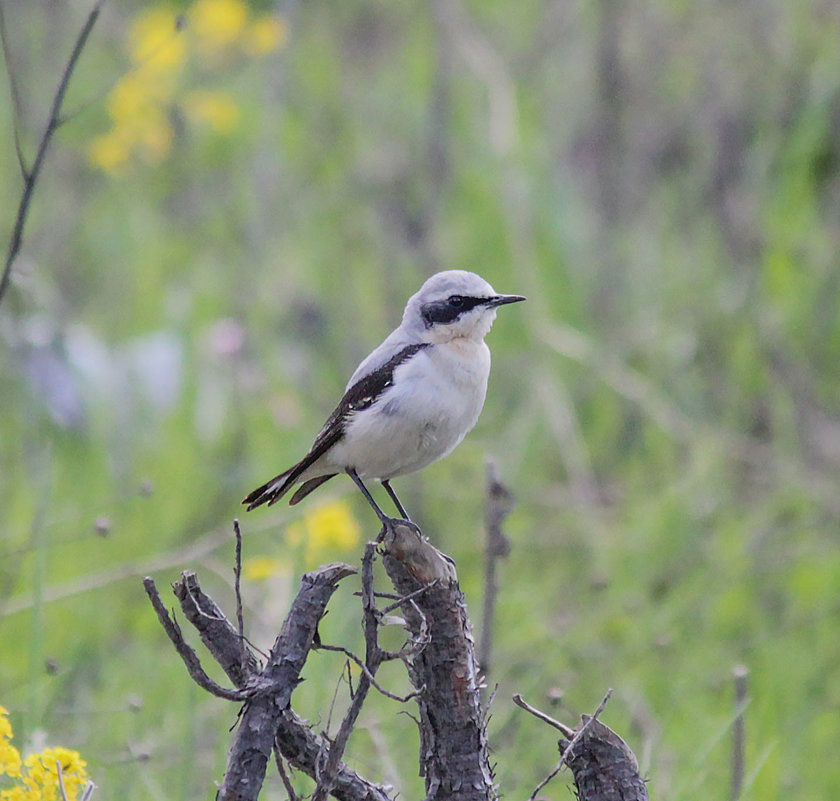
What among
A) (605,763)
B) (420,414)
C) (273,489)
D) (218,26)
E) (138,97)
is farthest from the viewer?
(218,26)

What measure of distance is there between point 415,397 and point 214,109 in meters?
4.60

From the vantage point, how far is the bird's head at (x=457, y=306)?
11.4 ft

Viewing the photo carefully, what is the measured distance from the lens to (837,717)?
4.70 m

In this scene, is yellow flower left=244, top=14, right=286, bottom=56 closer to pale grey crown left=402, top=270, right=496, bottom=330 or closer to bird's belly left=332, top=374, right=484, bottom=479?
pale grey crown left=402, top=270, right=496, bottom=330

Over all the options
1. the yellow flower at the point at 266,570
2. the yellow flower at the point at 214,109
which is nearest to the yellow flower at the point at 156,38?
the yellow flower at the point at 214,109

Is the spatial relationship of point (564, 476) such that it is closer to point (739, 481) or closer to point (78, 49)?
point (739, 481)

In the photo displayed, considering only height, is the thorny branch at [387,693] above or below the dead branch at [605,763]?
above

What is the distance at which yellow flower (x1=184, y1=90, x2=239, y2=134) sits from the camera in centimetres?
746

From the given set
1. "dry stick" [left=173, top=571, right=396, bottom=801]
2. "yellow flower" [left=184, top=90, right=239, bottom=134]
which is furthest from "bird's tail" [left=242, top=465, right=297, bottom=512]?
"yellow flower" [left=184, top=90, right=239, bottom=134]

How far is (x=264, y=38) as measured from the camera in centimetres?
690

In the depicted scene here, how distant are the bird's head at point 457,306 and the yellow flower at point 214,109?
4254mm

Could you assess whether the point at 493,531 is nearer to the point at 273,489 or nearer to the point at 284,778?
the point at 273,489

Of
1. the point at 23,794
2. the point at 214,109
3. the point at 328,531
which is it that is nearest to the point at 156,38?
the point at 214,109

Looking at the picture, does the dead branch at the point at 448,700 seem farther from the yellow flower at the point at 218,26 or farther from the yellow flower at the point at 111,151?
the yellow flower at the point at 218,26
